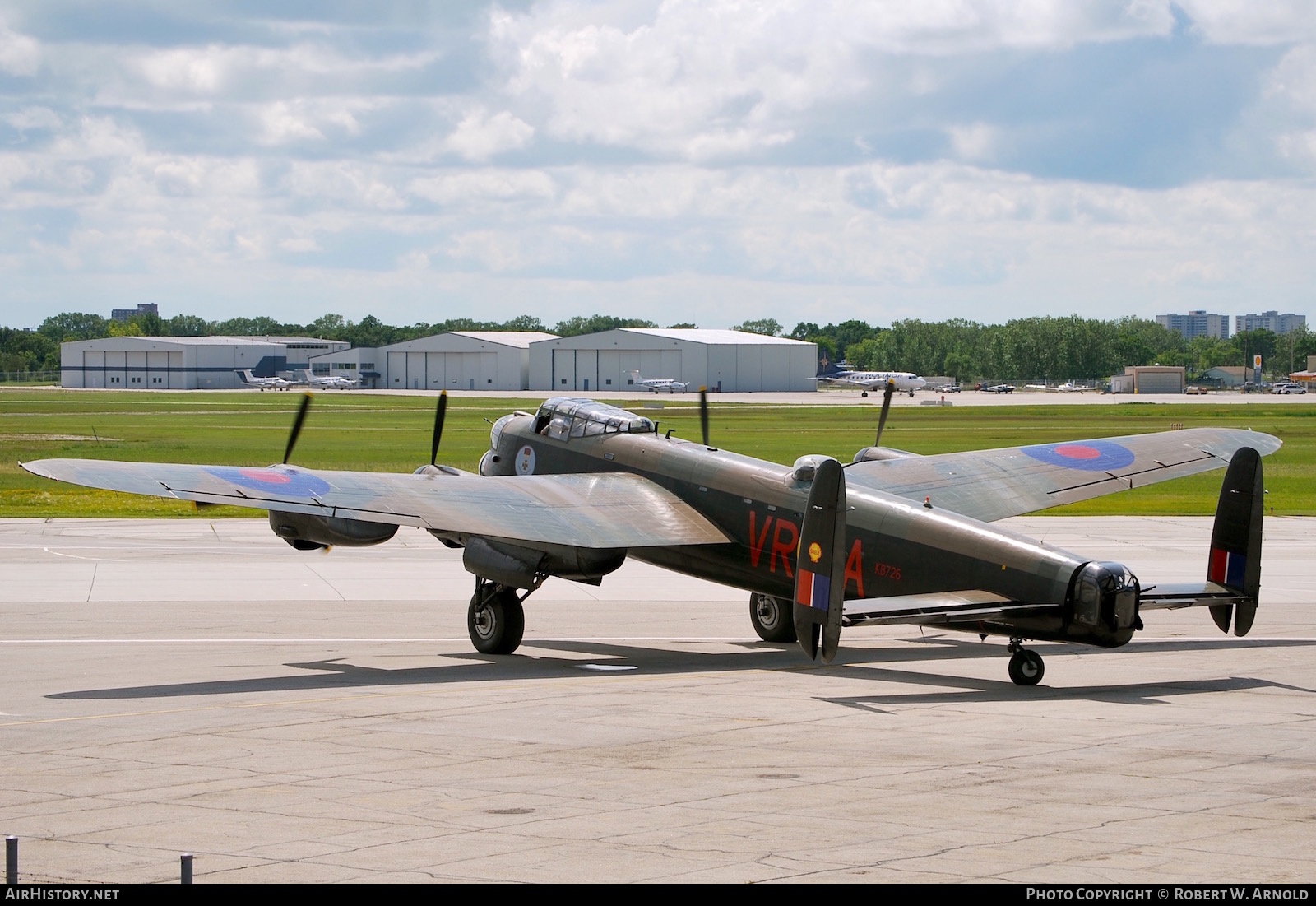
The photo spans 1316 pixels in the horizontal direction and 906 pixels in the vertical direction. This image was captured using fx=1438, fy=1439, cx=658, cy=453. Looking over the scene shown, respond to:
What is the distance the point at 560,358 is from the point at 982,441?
10777 centimetres

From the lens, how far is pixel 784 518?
20.9 metres

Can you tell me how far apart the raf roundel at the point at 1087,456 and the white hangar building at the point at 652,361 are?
6010 inches

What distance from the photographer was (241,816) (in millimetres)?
11750

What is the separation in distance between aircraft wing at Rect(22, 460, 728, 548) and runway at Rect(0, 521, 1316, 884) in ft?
6.53

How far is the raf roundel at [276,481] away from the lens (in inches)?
785

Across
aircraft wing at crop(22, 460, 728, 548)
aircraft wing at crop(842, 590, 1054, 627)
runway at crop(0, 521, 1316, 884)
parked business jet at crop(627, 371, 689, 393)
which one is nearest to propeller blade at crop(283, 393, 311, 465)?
Answer: aircraft wing at crop(22, 460, 728, 548)

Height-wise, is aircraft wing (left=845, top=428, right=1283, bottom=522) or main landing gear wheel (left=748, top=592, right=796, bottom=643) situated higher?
aircraft wing (left=845, top=428, right=1283, bottom=522)

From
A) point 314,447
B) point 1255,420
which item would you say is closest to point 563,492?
point 314,447

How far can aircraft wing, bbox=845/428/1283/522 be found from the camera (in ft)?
79.5

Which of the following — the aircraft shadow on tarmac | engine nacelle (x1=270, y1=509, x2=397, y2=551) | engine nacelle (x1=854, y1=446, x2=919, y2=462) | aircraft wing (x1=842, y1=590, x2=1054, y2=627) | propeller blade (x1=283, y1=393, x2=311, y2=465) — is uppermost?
propeller blade (x1=283, y1=393, x2=311, y2=465)

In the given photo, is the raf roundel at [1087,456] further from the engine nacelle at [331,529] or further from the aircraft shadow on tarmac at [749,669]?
the engine nacelle at [331,529]

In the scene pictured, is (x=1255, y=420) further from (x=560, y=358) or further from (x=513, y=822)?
(x=513, y=822)

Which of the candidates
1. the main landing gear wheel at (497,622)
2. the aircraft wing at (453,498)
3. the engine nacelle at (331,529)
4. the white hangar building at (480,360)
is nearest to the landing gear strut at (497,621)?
the main landing gear wheel at (497,622)

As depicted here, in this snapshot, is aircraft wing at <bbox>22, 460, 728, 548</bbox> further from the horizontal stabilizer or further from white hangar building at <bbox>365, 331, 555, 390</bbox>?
white hangar building at <bbox>365, 331, 555, 390</bbox>
